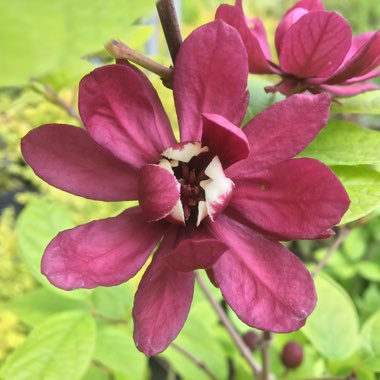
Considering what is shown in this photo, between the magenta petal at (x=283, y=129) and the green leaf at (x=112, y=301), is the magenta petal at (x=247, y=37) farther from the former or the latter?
the green leaf at (x=112, y=301)

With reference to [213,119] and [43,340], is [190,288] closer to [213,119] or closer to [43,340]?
[213,119]

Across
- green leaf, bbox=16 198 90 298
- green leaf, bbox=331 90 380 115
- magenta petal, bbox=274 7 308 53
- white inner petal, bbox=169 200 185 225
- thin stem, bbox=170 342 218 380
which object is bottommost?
thin stem, bbox=170 342 218 380

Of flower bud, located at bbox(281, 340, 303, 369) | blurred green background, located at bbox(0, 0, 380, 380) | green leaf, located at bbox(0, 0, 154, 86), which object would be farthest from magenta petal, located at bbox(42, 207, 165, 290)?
flower bud, located at bbox(281, 340, 303, 369)

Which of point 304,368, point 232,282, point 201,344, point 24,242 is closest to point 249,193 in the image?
point 232,282

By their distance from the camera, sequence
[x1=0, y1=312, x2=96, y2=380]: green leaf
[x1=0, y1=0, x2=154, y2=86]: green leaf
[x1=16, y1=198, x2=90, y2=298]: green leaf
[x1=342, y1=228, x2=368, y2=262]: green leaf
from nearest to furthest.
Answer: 1. [x1=0, y1=0, x2=154, y2=86]: green leaf
2. [x1=0, y1=312, x2=96, y2=380]: green leaf
3. [x1=16, y1=198, x2=90, y2=298]: green leaf
4. [x1=342, y1=228, x2=368, y2=262]: green leaf

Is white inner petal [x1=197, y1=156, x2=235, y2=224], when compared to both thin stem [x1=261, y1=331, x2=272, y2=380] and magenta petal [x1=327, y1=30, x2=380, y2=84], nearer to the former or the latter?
magenta petal [x1=327, y1=30, x2=380, y2=84]

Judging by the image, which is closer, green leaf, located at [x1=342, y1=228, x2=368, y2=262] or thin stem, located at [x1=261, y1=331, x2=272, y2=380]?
thin stem, located at [x1=261, y1=331, x2=272, y2=380]
